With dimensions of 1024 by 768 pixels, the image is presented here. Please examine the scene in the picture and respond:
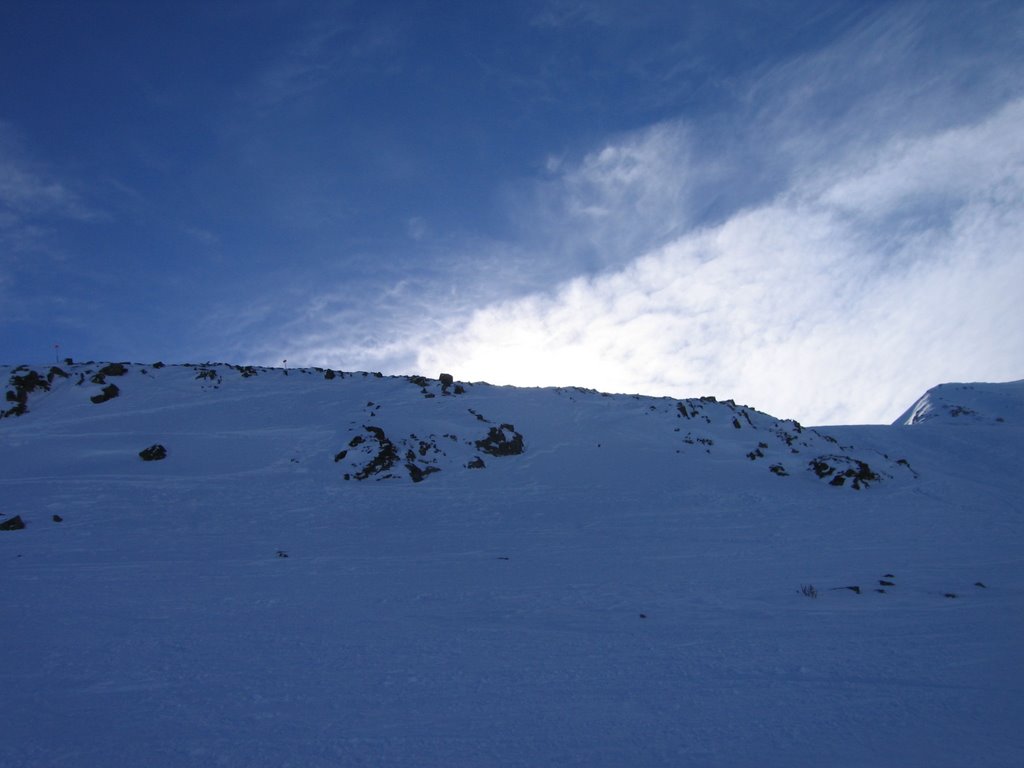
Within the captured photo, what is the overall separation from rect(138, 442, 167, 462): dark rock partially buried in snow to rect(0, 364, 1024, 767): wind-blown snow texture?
326 millimetres

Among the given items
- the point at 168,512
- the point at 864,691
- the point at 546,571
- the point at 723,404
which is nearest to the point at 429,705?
the point at 864,691

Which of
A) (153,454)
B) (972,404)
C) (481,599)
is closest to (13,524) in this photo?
(153,454)

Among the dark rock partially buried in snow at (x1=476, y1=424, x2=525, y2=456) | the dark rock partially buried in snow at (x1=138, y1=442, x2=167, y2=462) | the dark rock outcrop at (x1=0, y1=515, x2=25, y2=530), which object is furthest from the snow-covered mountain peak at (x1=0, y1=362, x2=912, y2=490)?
the dark rock outcrop at (x1=0, y1=515, x2=25, y2=530)

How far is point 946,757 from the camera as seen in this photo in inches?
190

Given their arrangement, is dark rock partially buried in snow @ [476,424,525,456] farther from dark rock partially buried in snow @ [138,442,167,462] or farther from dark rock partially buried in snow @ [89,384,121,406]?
dark rock partially buried in snow @ [89,384,121,406]

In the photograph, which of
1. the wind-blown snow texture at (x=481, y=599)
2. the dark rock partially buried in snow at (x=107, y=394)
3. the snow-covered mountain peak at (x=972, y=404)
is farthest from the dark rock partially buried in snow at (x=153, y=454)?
the snow-covered mountain peak at (x=972, y=404)

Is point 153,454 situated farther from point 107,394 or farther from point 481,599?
point 481,599

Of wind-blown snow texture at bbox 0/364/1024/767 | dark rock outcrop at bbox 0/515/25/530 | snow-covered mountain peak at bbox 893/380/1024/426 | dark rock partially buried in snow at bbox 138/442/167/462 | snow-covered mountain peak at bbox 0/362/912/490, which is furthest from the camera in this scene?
snow-covered mountain peak at bbox 893/380/1024/426

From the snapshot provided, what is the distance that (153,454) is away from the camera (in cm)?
2291

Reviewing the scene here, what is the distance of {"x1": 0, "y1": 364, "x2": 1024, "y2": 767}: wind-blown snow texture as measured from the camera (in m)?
5.35

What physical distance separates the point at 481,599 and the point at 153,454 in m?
19.1

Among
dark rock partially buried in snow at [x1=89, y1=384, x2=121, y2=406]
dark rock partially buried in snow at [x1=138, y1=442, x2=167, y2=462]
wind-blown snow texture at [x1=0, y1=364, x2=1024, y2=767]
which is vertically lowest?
wind-blown snow texture at [x1=0, y1=364, x2=1024, y2=767]

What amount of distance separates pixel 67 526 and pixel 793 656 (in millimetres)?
18706

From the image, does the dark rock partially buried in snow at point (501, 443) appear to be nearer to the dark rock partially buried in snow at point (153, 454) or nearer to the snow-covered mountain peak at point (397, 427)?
the snow-covered mountain peak at point (397, 427)
